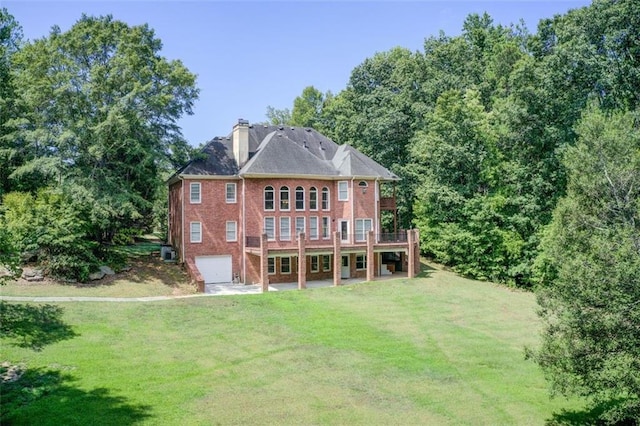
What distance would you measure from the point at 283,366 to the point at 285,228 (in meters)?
15.1

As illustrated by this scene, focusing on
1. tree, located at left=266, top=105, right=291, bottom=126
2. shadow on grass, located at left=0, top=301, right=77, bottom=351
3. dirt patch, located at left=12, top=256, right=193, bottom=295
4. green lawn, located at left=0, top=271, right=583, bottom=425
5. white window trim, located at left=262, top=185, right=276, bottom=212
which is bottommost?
green lawn, located at left=0, top=271, right=583, bottom=425

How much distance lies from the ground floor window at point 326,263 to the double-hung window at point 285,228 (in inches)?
111

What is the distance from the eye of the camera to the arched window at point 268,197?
29.9 m

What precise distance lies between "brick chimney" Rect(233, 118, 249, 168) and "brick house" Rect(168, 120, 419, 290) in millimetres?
67

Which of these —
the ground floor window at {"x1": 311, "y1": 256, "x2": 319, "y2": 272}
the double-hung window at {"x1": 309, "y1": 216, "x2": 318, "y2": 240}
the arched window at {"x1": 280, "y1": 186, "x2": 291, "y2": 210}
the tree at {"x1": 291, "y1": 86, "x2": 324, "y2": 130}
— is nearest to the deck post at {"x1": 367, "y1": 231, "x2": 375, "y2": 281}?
the ground floor window at {"x1": 311, "y1": 256, "x2": 319, "y2": 272}

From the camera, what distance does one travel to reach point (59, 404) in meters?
12.2

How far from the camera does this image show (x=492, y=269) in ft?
108

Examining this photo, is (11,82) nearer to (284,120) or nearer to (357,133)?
(357,133)

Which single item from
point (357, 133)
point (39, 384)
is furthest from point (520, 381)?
point (357, 133)

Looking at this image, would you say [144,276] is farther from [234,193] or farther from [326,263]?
[326,263]

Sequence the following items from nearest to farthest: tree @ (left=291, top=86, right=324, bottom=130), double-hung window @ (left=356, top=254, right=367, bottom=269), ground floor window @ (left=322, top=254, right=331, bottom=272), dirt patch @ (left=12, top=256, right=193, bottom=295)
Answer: dirt patch @ (left=12, top=256, right=193, bottom=295)
ground floor window @ (left=322, top=254, right=331, bottom=272)
double-hung window @ (left=356, top=254, right=367, bottom=269)
tree @ (left=291, top=86, right=324, bottom=130)

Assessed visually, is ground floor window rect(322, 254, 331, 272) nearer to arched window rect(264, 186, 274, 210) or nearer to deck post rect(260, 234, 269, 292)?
arched window rect(264, 186, 274, 210)

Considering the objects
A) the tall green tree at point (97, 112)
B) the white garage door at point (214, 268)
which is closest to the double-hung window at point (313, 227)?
the white garage door at point (214, 268)

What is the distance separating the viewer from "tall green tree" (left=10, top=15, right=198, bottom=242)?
85.7 feet
